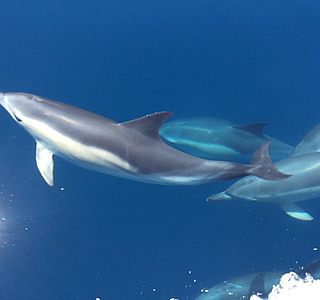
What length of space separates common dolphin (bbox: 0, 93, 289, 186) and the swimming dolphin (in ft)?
6.06

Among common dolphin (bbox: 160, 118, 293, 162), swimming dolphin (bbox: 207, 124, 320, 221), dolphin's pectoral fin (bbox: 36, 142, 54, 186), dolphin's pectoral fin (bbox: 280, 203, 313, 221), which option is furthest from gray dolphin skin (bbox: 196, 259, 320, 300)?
dolphin's pectoral fin (bbox: 36, 142, 54, 186)

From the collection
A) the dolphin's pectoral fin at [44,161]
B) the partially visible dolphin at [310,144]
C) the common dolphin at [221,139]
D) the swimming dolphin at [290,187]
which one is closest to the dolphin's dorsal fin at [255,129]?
the common dolphin at [221,139]

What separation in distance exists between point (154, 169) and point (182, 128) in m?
3.96

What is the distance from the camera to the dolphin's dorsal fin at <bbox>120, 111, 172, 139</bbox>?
4.03 meters

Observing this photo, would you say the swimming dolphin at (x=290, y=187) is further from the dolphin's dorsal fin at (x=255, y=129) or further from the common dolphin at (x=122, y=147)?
the common dolphin at (x=122, y=147)

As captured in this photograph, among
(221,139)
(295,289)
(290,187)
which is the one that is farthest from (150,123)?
(295,289)

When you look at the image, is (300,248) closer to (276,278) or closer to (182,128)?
(276,278)

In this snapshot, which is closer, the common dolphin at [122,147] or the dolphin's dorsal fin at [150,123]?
the dolphin's dorsal fin at [150,123]

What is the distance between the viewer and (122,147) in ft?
13.5

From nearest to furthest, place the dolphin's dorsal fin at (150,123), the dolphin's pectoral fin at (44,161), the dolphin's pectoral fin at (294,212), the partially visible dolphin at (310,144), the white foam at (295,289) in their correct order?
the dolphin's dorsal fin at (150,123) < the dolphin's pectoral fin at (44,161) < the white foam at (295,289) < the dolphin's pectoral fin at (294,212) < the partially visible dolphin at (310,144)

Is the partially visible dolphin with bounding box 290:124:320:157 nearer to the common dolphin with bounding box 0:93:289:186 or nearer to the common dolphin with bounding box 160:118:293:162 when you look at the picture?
the common dolphin with bounding box 160:118:293:162

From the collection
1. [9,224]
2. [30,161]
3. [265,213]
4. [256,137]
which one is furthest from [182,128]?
[9,224]

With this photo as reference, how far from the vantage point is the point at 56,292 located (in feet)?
21.8

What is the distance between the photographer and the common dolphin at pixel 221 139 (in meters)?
7.36
